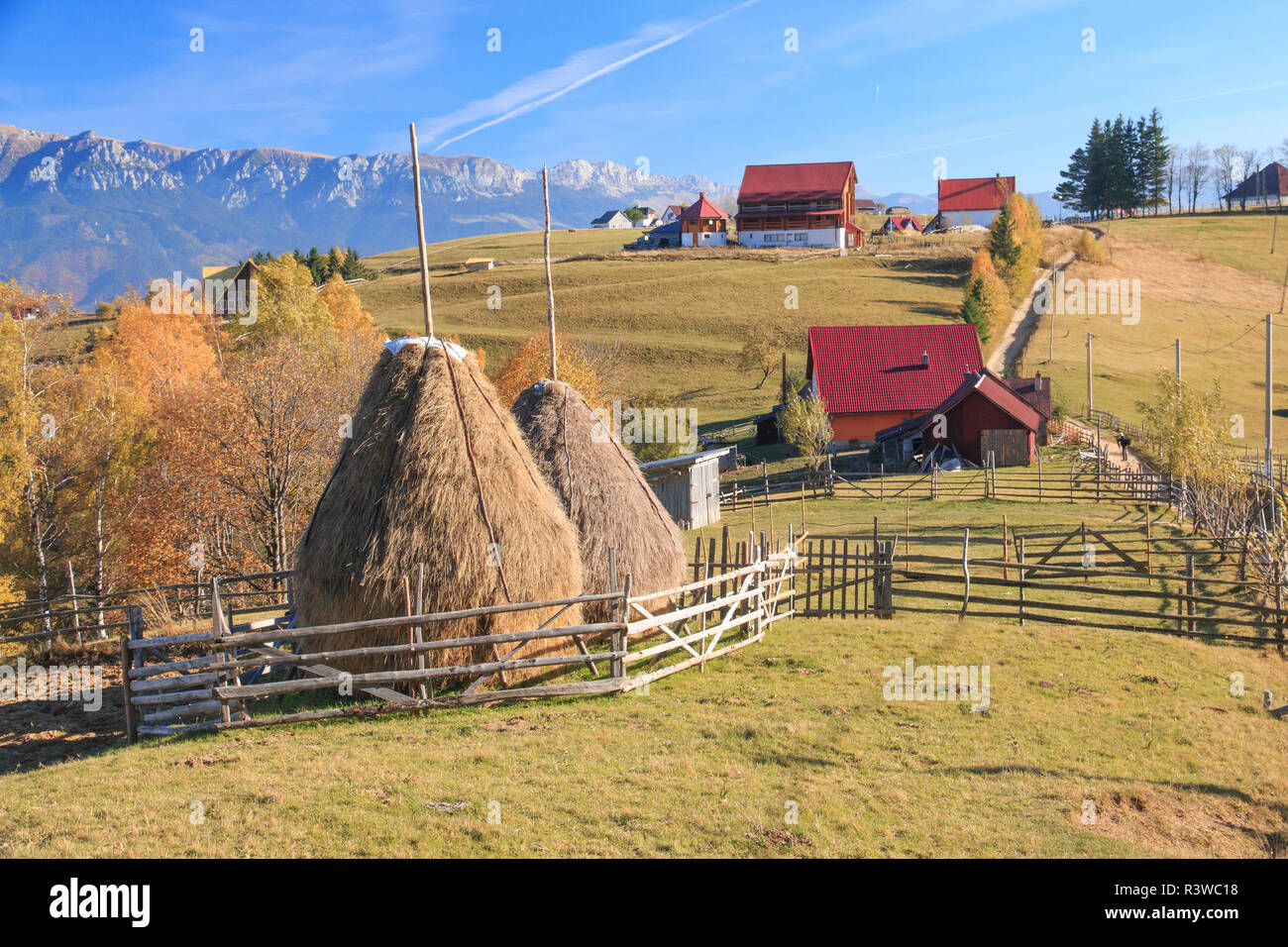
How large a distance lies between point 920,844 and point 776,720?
3.17 m

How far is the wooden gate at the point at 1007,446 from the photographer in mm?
38125

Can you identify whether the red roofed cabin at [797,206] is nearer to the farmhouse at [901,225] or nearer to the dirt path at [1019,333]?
the farmhouse at [901,225]

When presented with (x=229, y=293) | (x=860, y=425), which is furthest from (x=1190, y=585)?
(x=229, y=293)

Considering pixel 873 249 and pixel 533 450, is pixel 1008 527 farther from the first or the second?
pixel 873 249

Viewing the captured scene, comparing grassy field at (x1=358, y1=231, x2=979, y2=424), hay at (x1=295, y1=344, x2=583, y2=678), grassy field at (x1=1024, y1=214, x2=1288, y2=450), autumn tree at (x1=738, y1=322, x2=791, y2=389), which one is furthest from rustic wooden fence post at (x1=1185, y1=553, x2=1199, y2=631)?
autumn tree at (x1=738, y1=322, x2=791, y2=389)

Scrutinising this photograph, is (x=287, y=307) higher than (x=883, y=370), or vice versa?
(x=287, y=307)

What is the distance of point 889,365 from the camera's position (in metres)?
46.6

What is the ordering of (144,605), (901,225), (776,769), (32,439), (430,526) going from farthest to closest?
1. (901,225)
2. (32,439)
3. (144,605)
4. (430,526)
5. (776,769)

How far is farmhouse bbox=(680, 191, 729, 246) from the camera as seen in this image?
320 ft

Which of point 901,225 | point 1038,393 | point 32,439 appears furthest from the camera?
point 901,225

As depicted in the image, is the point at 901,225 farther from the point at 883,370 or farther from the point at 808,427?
the point at 808,427

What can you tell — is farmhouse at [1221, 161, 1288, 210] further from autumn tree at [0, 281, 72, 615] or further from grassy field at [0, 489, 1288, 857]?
autumn tree at [0, 281, 72, 615]

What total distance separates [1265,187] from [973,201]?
1479 inches

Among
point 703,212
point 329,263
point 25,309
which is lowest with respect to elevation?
point 25,309
